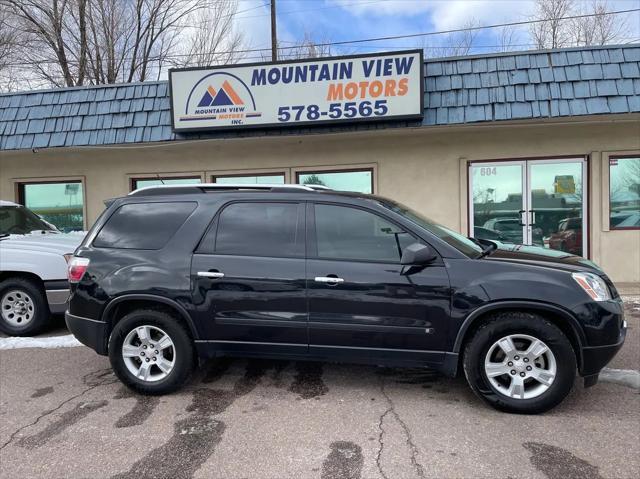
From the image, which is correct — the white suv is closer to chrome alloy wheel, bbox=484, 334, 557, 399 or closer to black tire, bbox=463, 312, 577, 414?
black tire, bbox=463, 312, 577, 414

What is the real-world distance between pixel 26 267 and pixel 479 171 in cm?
709

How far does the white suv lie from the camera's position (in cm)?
597

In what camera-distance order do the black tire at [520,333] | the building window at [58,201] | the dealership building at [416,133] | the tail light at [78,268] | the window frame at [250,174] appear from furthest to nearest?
the building window at [58,201] → the window frame at [250,174] → the dealership building at [416,133] → the tail light at [78,268] → the black tire at [520,333]

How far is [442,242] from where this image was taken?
3.81m

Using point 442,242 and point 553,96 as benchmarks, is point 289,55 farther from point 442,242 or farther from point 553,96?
point 442,242

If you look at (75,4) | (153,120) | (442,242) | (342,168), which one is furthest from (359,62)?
(75,4)

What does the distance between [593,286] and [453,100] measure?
15.8 feet

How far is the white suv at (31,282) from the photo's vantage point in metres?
5.97

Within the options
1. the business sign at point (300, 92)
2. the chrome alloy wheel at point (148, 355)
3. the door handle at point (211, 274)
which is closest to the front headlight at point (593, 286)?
the door handle at point (211, 274)

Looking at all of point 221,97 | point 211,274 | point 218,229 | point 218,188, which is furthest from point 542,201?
point 211,274

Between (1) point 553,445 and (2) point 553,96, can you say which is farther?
(2) point 553,96

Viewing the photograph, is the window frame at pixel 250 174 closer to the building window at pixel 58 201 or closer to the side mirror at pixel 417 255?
the building window at pixel 58 201

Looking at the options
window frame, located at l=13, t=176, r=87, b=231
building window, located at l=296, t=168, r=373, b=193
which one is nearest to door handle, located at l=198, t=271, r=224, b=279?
building window, located at l=296, t=168, r=373, b=193

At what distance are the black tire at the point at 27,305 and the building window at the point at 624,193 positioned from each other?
8.71m
